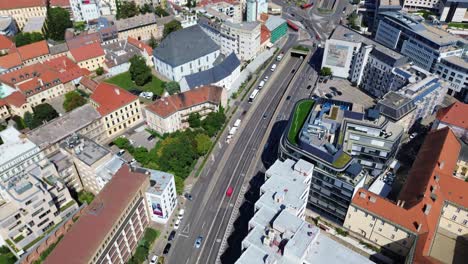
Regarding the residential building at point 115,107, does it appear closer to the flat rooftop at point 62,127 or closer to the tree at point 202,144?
the flat rooftop at point 62,127

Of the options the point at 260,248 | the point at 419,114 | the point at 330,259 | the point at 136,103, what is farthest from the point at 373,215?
the point at 136,103

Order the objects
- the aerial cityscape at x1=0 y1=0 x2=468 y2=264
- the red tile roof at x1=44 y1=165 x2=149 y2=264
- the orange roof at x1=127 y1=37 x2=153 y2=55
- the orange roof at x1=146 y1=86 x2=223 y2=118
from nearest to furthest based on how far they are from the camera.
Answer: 1. the red tile roof at x1=44 y1=165 x2=149 y2=264
2. the aerial cityscape at x1=0 y1=0 x2=468 y2=264
3. the orange roof at x1=146 y1=86 x2=223 y2=118
4. the orange roof at x1=127 y1=37 x2=153 y2=55

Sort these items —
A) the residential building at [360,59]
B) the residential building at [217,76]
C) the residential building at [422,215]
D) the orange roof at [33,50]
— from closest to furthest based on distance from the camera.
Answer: the residential building at [422,215]
the residential building at [360,59]
the residential building at [217,76]
the orange roof at [33,50]

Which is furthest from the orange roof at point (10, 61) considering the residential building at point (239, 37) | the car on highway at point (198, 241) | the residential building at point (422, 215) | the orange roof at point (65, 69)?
the residential building at point (422, 215)

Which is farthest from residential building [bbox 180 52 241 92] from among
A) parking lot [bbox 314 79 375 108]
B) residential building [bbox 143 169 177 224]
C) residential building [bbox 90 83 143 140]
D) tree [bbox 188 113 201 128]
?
residential building [bbox 143 169 177 224]

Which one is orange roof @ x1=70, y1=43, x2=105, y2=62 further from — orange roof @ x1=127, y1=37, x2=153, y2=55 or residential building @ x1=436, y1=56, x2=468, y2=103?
residential building @ x1=436, y1=56, x2=468, y2=103

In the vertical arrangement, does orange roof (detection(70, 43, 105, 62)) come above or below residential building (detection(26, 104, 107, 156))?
above
